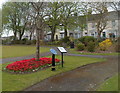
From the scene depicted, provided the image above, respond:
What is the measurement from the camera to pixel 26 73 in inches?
266

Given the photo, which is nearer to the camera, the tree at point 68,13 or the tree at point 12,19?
the tree at point 68,13

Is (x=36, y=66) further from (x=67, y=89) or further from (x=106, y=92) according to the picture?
(x=106, y=92)

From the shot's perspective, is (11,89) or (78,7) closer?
(11,89)

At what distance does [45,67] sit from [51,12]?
18.3m

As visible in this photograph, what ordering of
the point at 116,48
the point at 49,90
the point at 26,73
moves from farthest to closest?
the point at 116,48, the point at 26,73, the point at 49,90

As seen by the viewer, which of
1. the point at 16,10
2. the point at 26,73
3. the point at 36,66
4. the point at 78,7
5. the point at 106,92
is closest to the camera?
the point at 106,92

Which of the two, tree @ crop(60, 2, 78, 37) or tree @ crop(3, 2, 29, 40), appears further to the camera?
tree @ crop(3, 2, 29, 40)

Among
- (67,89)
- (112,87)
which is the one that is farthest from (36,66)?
(112,87)

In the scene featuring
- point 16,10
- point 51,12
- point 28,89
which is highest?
point 16,10

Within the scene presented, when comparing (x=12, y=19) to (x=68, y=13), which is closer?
(x=68, y=13)

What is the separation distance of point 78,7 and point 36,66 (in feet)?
72.1

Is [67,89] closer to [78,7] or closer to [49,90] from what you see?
[49,90]

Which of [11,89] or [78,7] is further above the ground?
[78,7]

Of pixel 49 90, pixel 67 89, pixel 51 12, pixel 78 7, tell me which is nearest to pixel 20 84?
pixel 49 90
